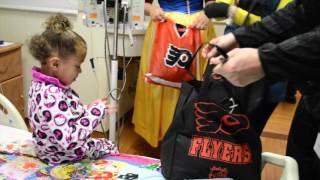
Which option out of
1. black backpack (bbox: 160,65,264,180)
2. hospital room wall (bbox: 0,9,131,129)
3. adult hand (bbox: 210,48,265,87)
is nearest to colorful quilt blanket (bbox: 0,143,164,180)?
black backpack (bbox: 160,65,264,180)

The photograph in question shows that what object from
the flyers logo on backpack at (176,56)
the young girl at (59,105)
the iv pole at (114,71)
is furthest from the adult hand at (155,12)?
the young girl at (59,105)

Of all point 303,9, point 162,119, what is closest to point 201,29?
point 162,119

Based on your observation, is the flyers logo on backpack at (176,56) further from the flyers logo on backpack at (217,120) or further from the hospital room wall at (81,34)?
the flyers logo on backpack at (217,120)

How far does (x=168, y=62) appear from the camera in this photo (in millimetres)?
1879

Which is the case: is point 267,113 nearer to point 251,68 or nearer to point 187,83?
point 187,83

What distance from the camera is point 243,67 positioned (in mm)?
774

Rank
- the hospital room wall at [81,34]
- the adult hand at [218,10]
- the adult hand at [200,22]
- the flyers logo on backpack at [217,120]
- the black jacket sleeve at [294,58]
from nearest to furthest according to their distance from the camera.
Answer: the black jacket sleeve at [294,58] → the flyers logo on backpack at [217,120] → the adult hand at [218,10] → the adult hand at [200,22] → the hospital room wall at [81,34]

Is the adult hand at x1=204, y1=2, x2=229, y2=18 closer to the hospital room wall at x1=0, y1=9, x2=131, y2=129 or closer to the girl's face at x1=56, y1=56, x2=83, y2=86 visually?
the girl's face at x1=56, y1=56, x2=83, y2=86

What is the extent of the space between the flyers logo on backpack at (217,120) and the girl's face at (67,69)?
0.54 metres

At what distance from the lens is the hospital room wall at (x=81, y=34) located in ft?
7.91

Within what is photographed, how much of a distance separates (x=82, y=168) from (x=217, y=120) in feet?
1.90

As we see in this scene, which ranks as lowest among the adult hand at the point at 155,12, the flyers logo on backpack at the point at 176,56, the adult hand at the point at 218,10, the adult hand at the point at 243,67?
the flyers logo on backpack at the point at 176,56

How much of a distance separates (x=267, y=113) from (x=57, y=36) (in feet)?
2.76

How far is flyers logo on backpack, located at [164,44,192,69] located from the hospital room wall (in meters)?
0.65
